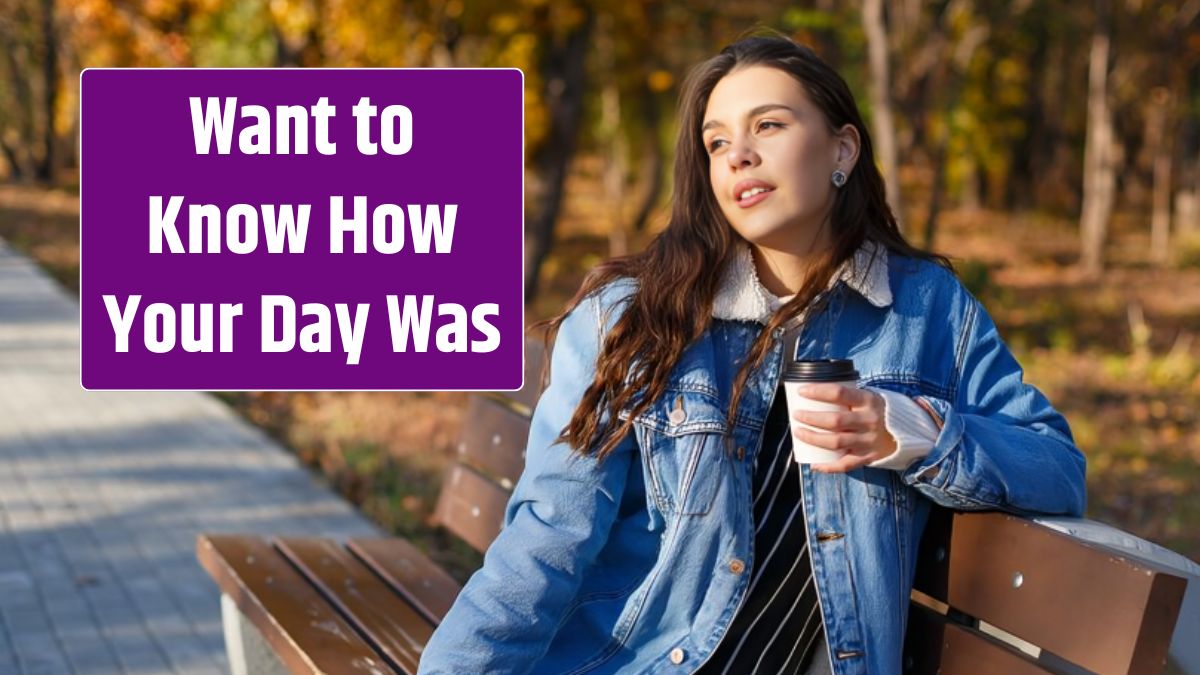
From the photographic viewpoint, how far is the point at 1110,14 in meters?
21.0

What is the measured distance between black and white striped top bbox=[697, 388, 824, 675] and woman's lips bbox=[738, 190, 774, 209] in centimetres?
30

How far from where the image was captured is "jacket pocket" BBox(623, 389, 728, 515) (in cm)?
258

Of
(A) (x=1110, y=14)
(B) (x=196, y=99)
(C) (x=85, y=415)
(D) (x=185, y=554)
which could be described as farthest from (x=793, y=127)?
(A) (x=1110, y=14)

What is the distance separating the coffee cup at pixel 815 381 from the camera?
2355mm

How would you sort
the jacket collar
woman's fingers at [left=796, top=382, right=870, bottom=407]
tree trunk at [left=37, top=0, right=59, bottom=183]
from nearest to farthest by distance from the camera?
woman's fingers at [left=796, top=382, right=870, bottom=407], the jacket collar, tree trunk at [left=37, top=0, right=59, bottom=183]

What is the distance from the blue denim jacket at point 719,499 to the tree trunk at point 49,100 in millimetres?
30596

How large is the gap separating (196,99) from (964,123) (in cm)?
2354

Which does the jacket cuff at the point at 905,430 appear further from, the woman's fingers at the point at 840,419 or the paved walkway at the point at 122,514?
the paved walkway at the point at 122,514

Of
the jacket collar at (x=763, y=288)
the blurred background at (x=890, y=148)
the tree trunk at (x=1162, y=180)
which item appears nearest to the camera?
the jacket collar at (x=763, y=288)

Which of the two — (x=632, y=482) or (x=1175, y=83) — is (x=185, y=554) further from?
(x=1175, y=83)

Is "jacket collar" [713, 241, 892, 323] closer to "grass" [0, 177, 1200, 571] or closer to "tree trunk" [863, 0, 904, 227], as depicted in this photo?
"grass" [0, 177, 1200, 571]

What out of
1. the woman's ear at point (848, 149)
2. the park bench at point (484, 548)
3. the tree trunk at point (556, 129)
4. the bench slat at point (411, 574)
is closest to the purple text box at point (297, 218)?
the bench slat at point (411, 574)

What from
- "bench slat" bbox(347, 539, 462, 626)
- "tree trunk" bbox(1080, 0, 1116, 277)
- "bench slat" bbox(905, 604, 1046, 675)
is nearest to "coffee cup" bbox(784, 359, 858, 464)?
"bench slat" bbox(905, 604, 1046, 675)

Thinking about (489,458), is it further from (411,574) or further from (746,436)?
(746,436)
